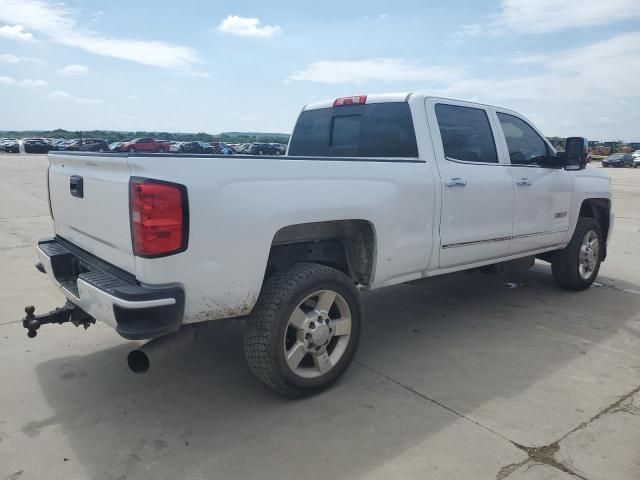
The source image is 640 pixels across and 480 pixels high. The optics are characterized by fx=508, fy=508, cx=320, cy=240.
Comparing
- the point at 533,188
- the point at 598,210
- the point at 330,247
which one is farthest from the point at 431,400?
the point at 598,210

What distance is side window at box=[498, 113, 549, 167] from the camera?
15.7 ft

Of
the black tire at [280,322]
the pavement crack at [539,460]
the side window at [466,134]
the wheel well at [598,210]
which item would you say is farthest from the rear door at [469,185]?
the wheel well at [598,210]

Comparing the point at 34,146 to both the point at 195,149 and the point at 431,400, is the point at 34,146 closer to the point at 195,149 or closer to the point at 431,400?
the point at 195,149

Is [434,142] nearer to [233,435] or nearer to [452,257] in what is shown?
[452,257]

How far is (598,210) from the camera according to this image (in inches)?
235

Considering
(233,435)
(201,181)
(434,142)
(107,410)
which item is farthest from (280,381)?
(434,142)

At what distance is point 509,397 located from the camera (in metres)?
3.32

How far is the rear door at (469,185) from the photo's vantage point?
157 inches

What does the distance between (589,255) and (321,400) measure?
4078 mm

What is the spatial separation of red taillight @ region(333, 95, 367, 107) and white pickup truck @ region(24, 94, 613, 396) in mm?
19

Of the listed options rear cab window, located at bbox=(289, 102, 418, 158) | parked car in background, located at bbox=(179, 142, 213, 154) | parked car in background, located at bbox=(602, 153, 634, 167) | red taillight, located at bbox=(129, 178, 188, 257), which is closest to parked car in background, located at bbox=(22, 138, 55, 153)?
parked car in background, located at bbox=(179, 142, 213, 154)

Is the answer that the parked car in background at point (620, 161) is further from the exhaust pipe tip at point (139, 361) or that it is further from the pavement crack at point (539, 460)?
the exhaust pipe tip at point (139, 361)

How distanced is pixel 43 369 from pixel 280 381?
1.83 meters

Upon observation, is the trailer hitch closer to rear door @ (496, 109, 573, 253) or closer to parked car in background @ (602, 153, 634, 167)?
rear door @ (496, 109, 573, 253)
